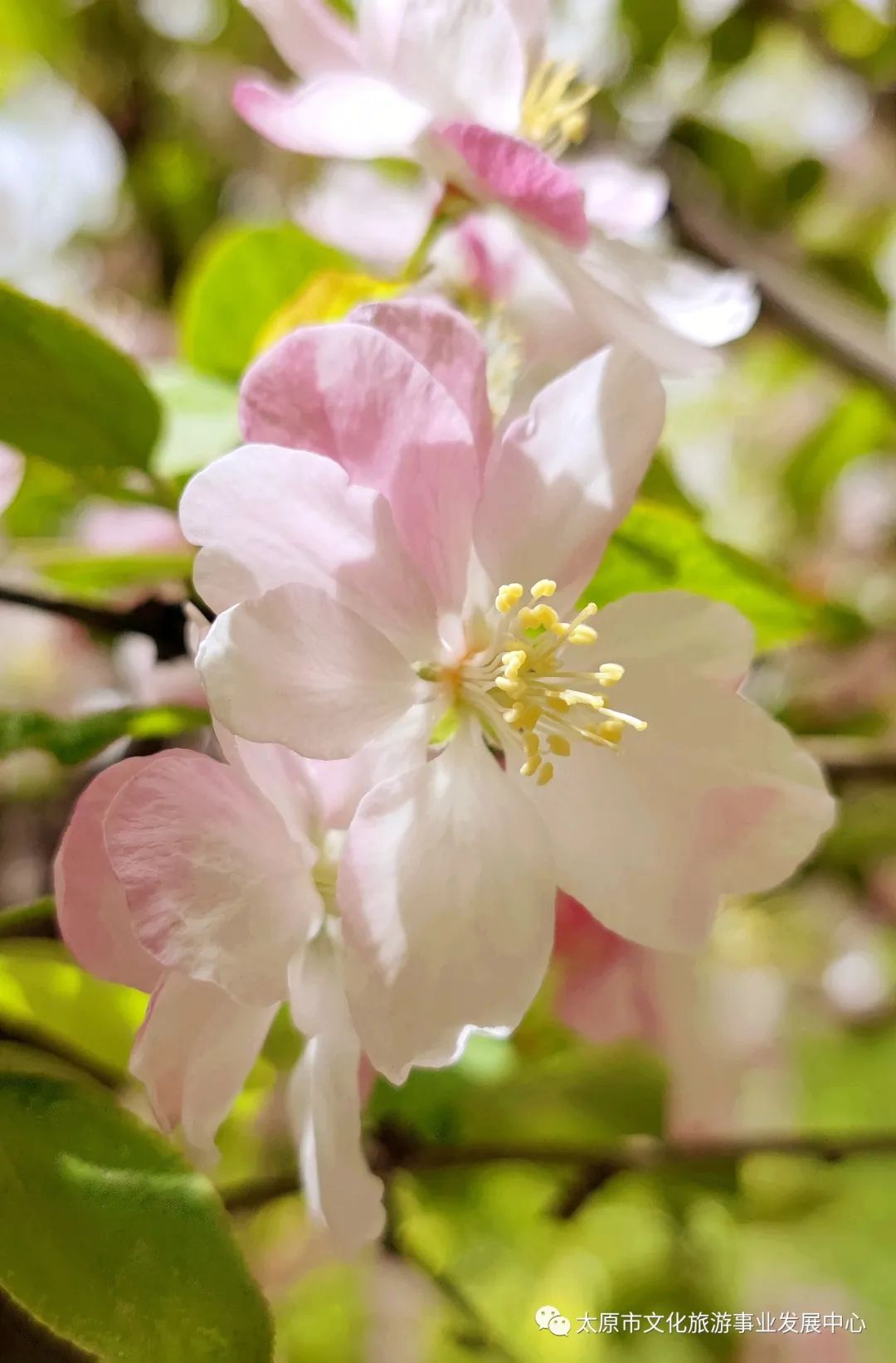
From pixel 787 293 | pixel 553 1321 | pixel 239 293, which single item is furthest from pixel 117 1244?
pixel 787 293

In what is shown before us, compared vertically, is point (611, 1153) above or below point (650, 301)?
below

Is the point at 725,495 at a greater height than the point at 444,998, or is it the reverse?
the point at 444,998

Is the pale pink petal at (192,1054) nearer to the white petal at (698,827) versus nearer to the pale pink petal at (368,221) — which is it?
the white petal at (698,827)

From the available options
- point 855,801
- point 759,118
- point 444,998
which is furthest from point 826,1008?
point 444,998

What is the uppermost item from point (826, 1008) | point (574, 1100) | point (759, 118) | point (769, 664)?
point (759, 118)

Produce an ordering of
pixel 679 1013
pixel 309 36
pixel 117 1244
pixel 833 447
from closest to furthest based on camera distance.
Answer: pixel 117 1244 < pixel 309 36 < pixel 679 1013 < pixel 833 447

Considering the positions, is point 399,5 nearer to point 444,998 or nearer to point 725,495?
point 444,998

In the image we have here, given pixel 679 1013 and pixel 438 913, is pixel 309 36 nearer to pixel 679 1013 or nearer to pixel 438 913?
pixel 438 913
